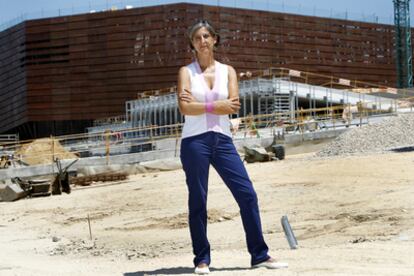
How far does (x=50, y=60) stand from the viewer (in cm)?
8269

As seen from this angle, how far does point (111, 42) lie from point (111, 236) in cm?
7077

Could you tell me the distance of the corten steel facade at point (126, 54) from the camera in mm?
77000

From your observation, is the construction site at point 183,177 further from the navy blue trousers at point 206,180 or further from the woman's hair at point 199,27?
the woman's hair at point 199,27

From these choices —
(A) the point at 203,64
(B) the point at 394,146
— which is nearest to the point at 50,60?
(B) the point at 394,146

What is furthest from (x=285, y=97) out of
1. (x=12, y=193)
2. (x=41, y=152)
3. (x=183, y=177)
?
(x=12, y=193)

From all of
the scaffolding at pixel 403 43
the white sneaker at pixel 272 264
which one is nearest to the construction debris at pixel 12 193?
the white sneaker at pixel 272 264

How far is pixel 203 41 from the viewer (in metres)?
5.23

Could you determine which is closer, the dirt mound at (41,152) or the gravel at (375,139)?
the gravel at (375,139)

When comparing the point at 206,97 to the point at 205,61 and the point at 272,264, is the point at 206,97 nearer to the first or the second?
the point at 205,61

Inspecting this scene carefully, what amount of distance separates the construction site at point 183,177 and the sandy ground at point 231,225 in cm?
3

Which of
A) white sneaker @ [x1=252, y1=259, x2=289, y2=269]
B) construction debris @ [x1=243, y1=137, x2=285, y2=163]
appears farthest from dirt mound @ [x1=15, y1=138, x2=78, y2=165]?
white sneaker @ [x1=252, y1=259, x2=289, y2=269]

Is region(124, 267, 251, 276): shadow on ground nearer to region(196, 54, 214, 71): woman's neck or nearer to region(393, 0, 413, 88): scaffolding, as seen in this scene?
region(196, 54, 214, 71): woman's neck

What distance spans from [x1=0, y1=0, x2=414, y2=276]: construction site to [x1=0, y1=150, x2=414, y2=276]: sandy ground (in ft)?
0.11

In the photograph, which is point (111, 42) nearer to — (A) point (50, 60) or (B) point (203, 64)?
(A) point (50, 60)
